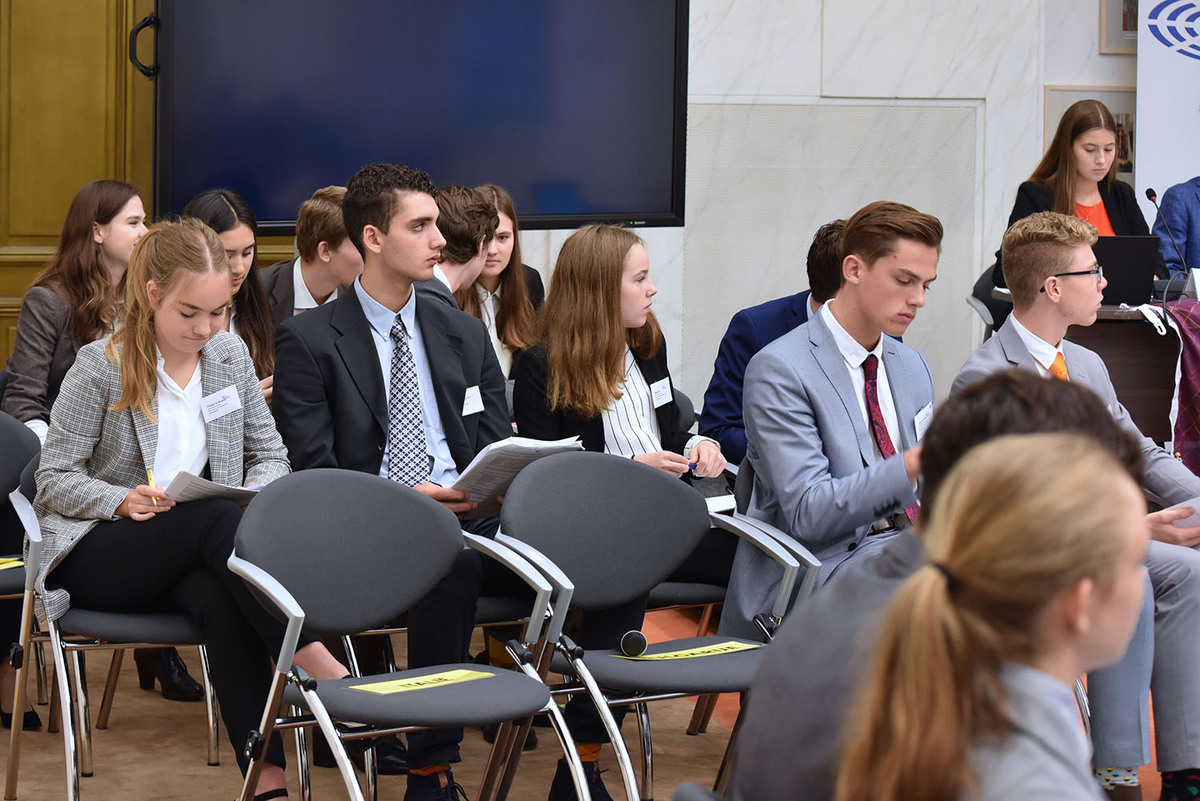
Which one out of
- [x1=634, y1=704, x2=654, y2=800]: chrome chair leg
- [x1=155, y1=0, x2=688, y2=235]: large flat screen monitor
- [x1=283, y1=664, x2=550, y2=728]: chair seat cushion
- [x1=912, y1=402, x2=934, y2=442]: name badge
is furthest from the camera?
[x1=155, y1=0, x2=688, y2=235]: large flat screen monitor

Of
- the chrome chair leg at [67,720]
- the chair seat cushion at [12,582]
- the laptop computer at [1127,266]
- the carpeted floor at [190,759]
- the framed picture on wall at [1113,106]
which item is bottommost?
the carpeted floor at [190,759]

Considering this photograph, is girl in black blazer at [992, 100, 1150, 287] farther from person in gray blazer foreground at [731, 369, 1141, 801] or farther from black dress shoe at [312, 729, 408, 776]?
person in gray blazer foreground at [731, 369, 1141, 801]

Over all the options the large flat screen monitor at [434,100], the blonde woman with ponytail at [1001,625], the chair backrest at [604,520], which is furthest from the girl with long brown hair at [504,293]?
the blonde woman with ponytail at [1001,625]

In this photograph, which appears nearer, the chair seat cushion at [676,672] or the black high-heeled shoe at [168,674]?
the chair seat cushion at [676,672]

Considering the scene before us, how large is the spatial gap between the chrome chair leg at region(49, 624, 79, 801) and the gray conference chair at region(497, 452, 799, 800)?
38.2 inches

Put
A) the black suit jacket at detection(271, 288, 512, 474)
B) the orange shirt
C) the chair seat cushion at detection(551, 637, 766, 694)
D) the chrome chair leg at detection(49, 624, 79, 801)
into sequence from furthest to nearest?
the orange shirt
the black suit jacket at detection(271, 288, 512, 474)
the chrome chair leg at detection(49, 624, 79, 801)
the chair seat cushion at detection(551, 637, 766, 694)

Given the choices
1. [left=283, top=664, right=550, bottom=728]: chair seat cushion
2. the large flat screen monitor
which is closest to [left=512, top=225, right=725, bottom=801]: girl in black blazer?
[left=283, top=664, right=550, bottom=728]: chair seat cushion

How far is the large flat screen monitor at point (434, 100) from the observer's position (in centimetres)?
502

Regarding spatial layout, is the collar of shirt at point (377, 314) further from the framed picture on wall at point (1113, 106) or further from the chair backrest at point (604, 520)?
the framed picture on wall at point (1113, 106)

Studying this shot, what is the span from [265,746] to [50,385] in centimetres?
178

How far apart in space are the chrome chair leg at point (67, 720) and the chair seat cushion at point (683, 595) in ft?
4.35

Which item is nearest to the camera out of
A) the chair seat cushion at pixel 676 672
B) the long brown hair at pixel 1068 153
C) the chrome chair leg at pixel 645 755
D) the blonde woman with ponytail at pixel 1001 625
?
the blonde woman with ponytail at pixel 1001 625

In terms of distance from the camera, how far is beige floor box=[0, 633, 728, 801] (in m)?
3.20

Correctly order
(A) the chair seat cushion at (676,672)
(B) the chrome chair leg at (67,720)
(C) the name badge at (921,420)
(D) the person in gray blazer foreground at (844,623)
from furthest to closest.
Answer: (C) the name badge at (921,420) < (B) the chrome chair leg at (67,720) < (A) the chair seat cushion at (676,672) < (D) the person in gray blazer foreground at (844,623)
